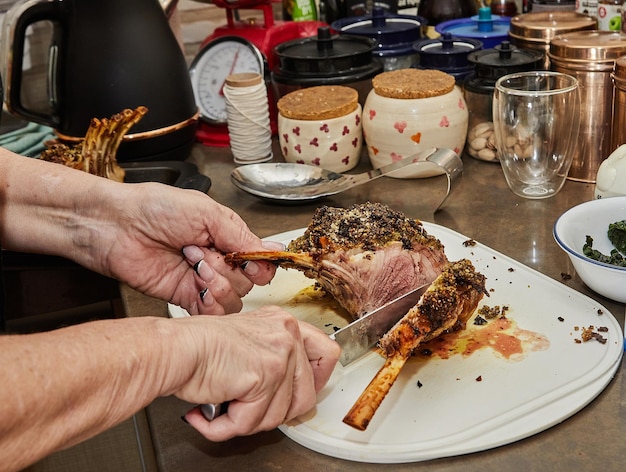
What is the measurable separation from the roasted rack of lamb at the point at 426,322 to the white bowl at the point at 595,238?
15 centimetres

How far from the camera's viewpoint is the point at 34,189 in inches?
45.1

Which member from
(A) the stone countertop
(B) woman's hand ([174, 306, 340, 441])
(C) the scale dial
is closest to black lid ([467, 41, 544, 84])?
(A) the stone countertop

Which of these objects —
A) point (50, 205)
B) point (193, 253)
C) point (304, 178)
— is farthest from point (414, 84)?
point (50, 205)

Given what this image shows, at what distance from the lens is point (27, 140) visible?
1.84 meters

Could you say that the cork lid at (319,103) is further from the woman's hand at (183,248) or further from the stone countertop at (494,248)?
the woman's hand at (183,248)

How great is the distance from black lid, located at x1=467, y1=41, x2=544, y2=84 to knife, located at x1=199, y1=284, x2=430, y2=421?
68 cm

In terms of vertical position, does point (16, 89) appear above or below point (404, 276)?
above

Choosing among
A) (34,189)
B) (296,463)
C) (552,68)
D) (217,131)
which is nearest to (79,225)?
(34,189)

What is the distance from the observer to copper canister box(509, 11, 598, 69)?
1597mm

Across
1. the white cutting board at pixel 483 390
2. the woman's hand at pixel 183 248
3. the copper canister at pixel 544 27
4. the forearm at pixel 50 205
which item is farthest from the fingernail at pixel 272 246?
the copper canister at pixel 544 27

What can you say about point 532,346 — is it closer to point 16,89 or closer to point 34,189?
point 34,189

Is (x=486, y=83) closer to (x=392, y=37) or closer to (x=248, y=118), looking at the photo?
(x=392, y=37)

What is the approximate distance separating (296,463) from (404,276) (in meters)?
0.34

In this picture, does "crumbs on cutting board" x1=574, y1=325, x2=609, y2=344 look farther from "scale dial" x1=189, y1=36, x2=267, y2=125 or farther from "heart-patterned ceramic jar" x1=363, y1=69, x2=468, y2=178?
"scale dial" x1=189, y1=36, x2=267, y2=125
